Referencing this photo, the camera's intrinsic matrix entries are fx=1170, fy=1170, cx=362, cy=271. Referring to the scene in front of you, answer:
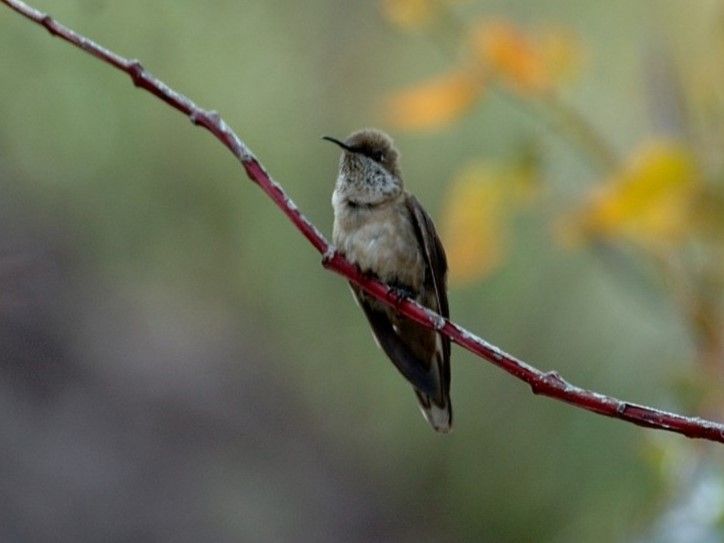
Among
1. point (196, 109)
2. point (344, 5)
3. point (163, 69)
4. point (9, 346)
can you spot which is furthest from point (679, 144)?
point (9, 346)

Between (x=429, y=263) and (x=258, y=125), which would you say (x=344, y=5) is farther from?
(x=429, y=263)

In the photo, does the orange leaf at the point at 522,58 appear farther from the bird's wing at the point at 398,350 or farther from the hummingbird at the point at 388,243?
the bird's wing at the point at 398,350

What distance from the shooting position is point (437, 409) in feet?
6.39

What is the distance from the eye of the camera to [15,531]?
4.37 metres

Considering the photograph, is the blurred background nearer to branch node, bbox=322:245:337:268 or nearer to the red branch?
branch node, bbox=322:245:337:268

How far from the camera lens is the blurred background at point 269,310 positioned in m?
3.74

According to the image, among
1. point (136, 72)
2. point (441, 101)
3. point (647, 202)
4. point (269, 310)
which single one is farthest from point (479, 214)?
point (269, 310)

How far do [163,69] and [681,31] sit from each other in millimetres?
1785

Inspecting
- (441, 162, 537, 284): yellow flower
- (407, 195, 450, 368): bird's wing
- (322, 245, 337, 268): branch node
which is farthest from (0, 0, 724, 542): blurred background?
(322, 245, 337, 268): branch node

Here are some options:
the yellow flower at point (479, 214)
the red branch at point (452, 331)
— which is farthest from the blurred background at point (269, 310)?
the red branch at point (452, 331)

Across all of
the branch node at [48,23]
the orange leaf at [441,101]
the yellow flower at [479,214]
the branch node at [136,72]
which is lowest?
the branch node at [136,72]

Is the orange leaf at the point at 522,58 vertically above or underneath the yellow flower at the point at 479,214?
above

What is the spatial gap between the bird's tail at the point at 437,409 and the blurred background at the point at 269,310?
100cm

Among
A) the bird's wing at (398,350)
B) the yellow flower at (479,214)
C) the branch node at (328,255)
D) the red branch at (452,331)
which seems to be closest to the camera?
the red branch at (452,331)
